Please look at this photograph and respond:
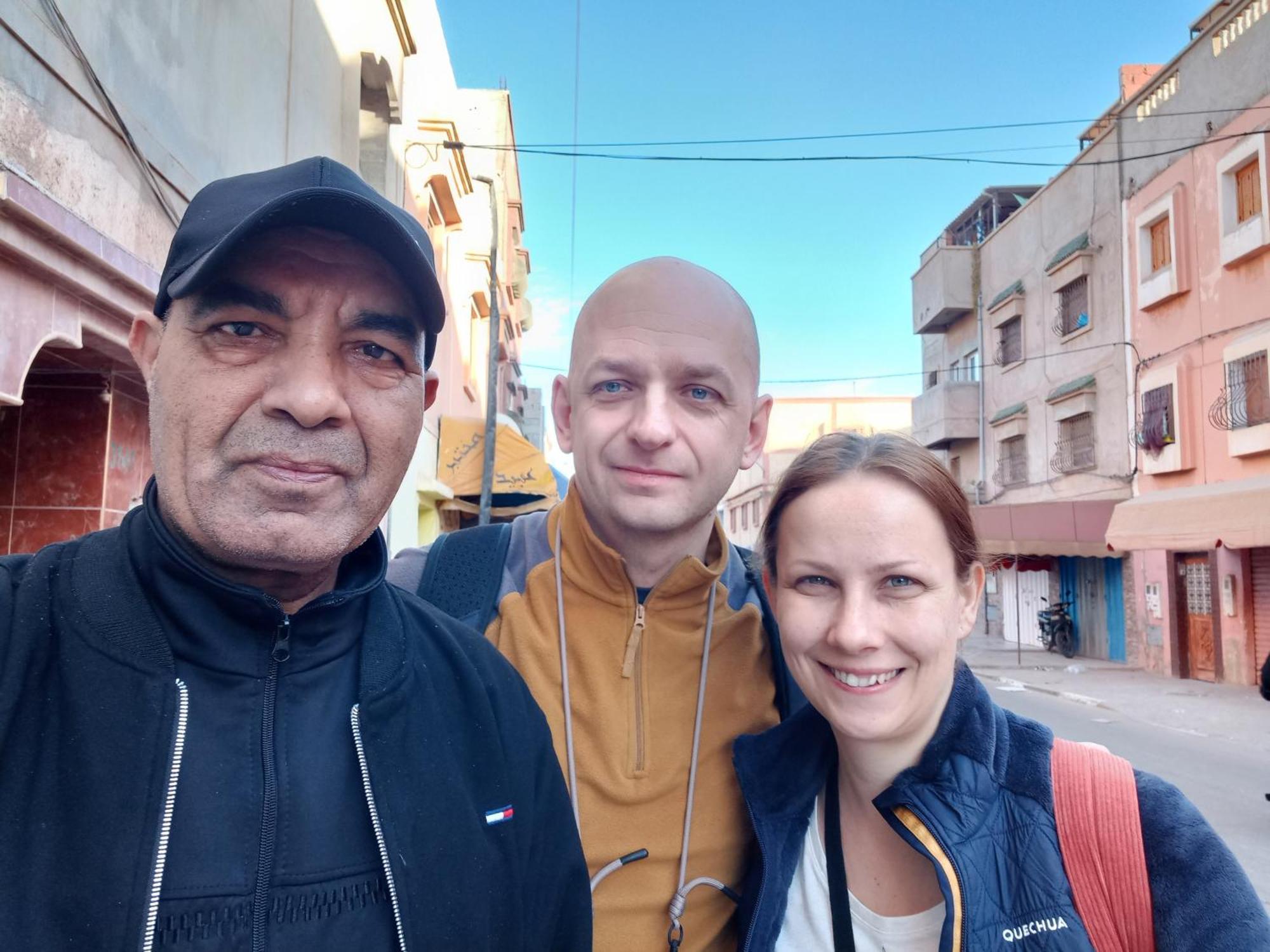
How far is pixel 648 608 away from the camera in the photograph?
2039 mm

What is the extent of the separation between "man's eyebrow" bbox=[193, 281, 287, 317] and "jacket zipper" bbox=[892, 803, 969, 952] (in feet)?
4.77

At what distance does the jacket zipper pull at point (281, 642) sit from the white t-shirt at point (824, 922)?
1.13 m

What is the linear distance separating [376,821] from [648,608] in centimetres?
97

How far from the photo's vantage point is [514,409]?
2473 centimetres

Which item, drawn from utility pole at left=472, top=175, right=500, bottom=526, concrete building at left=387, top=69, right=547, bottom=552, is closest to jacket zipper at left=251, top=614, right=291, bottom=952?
concrete building at left=387, top=69, right=547, bottom=552

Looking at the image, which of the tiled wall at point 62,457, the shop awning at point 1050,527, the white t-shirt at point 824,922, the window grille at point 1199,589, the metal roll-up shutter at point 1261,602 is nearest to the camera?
the white t-shirt at point 824,922

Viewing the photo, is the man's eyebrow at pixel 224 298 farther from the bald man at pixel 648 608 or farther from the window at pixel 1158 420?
the window at pixel 1158 420

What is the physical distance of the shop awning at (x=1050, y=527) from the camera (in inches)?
607

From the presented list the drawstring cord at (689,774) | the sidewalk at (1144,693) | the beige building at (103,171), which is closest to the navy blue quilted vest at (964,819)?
the drawstring cord at (689,774)

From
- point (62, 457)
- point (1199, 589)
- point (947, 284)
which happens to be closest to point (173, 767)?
point (62, 457)

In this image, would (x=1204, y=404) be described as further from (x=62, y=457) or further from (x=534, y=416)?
(x=534, y=416)

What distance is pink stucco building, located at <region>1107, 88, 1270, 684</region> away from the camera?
1188 centimetres

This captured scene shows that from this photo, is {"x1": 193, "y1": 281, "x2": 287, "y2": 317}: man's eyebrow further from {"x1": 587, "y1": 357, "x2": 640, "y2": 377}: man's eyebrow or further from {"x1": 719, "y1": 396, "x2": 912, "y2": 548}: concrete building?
{"x1": 719, "y1": 396, "x2": 912, "y2": 548}: concrete building

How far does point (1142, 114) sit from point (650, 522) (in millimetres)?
17015
